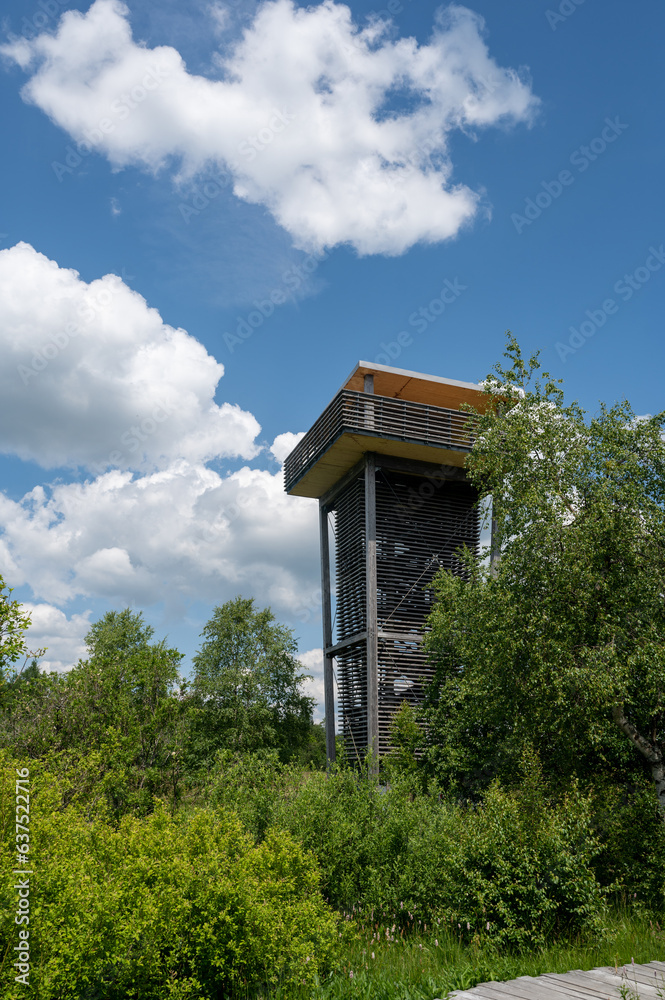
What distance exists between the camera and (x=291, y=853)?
6590mm

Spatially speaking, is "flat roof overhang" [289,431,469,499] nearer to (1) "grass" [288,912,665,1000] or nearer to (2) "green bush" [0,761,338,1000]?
(1) "grass" [288,912,665,1000]

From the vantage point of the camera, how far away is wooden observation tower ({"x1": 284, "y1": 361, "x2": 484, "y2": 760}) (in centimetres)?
1978

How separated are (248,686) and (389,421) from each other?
15400 mm

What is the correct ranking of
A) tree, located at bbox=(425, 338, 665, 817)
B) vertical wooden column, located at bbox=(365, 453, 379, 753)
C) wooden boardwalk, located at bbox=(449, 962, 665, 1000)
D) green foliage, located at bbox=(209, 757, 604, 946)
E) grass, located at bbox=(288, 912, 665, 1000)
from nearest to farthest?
wooden boardwalk, located at bbox=(449, 962, 665, 1000), grass, located at bbox=(288, 912, 665, 1000), green foliage, located at bbox=(209, 757, 604, 946), tree, located at bbox=(425, 338, 665, 817), vertical wooden column, located at bbox=(365, 453, 379, 753)

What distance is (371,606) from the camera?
19.9 m

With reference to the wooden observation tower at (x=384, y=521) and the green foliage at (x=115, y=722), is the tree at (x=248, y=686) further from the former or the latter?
the green foliage at (x=115, y=722)

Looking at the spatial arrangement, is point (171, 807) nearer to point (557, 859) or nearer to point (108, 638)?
point (557, 859)

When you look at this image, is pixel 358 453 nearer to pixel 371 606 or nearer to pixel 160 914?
pixel 371 606

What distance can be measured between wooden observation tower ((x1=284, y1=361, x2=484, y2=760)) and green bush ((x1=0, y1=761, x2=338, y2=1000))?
1272cm

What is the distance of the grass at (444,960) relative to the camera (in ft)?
18.0

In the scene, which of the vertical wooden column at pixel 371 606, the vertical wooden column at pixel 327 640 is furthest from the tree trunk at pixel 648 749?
the vertical wooden column at pixel 327 640

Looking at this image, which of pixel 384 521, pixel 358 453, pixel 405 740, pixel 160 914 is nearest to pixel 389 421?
pixel 358 453

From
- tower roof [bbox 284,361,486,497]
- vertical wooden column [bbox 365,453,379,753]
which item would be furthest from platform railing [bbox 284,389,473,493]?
vertical wooden column [bbox 365,453,379,753]

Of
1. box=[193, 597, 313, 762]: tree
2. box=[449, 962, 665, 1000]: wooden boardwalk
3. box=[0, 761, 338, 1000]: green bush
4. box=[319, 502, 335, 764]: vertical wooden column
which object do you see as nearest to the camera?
box=[0, 761, 338, 1000]: green bush
